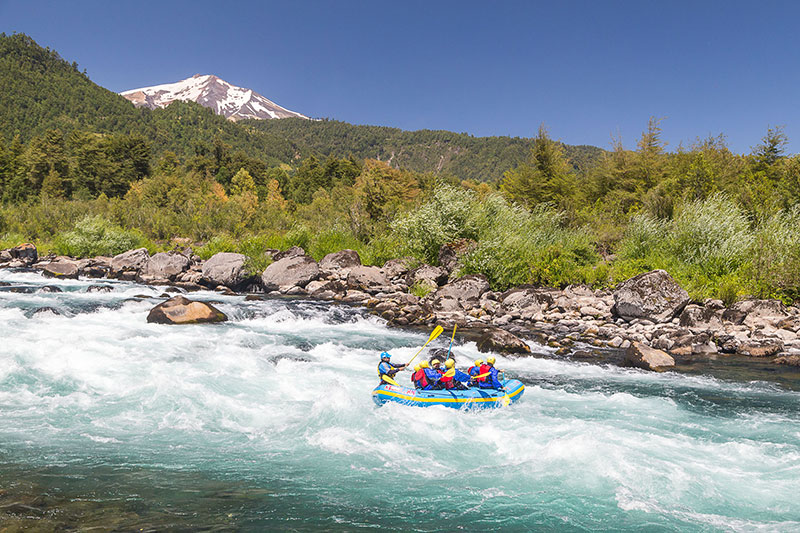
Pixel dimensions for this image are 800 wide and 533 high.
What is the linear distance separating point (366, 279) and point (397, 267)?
6.33 feet

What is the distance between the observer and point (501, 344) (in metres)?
12.1

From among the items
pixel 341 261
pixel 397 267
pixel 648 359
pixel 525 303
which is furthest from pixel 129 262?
pixel 648 359

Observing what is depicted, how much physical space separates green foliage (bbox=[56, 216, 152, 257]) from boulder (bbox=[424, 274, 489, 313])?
2035 centimetres

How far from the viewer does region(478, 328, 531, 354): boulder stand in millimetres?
11945

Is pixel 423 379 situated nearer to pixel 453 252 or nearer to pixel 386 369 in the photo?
pixel 386 369

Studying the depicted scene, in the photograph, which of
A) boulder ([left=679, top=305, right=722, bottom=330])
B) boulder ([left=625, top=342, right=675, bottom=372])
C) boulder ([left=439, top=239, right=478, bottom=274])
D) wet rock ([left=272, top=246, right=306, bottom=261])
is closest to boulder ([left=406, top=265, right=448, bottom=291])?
boulder ([left=439, top=239, right=478, bottom=274])

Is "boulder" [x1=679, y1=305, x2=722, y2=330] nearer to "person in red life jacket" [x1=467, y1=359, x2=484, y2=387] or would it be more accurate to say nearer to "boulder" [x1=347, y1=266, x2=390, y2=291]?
"person in red life jacket" [x1=467, y1=359, x2=484, y2=387]

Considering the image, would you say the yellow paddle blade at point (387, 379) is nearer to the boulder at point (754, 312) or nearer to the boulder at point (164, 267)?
the boulder at point (754, 312)

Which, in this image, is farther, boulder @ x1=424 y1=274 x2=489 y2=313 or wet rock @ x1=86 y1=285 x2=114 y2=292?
wet rock @ x1=86 y1=285 x2=114 y2=292

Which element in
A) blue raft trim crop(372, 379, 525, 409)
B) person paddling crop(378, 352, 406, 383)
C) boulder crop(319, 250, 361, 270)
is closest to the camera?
blue raft trim crop(372, 379, 525, 409)

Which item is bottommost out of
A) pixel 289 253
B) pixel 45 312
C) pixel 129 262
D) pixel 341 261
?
pixel 45 312

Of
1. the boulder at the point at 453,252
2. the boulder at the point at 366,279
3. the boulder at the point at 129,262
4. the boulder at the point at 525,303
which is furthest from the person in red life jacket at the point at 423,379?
the boulder at the point at 129,262

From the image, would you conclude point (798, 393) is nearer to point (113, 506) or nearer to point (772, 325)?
point (772, 325)

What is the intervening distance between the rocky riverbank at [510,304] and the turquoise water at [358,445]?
7.47 ft
